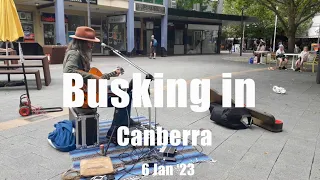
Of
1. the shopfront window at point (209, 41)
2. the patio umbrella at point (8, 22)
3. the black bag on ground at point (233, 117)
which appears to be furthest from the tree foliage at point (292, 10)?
the patio umbrella at point (8, 22)

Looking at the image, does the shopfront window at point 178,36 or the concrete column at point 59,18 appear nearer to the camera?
the concrete column at point 59,18

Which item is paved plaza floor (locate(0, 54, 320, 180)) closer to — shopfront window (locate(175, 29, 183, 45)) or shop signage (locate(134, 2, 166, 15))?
shop signage (locate(134, 2, 166, 15))

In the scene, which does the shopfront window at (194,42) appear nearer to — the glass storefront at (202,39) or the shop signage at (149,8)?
the glass storefront at (202,39)

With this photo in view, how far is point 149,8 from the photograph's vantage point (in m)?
20.3

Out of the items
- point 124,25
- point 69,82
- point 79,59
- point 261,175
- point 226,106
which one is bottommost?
point 261,175

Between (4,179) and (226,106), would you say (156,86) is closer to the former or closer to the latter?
(226,106)

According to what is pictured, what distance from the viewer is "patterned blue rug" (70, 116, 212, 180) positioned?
3.18 m

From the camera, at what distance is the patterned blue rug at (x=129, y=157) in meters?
3.18

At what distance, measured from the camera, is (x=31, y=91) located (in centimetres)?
733

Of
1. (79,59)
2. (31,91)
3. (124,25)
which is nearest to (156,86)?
(31,91)

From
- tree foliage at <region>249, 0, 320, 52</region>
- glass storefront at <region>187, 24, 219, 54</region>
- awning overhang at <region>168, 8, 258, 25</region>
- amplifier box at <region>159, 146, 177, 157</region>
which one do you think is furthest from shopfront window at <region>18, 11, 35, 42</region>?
amplifier box at <region>159, 146, 177, 157</region>

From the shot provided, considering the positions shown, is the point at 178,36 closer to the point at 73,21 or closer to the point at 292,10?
the point at 73,21

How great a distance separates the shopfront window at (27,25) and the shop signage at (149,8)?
687cm

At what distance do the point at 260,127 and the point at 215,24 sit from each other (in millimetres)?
24300
